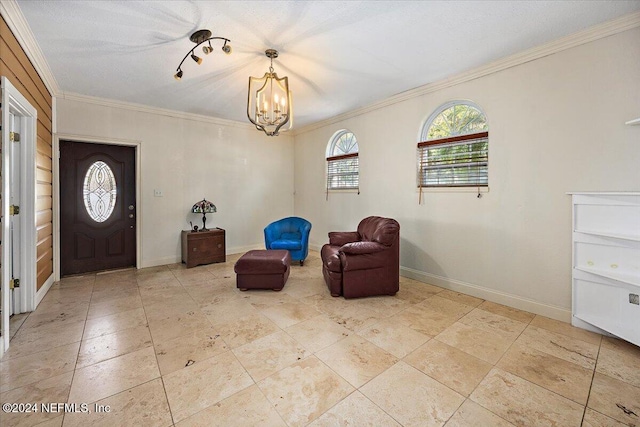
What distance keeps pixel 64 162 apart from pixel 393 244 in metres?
4.94

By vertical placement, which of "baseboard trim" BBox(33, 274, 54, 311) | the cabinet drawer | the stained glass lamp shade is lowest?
"baseboard trim" BBox(33, 274, 54, 311)

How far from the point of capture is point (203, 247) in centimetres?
477

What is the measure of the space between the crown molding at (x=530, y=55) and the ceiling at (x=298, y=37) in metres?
0.07

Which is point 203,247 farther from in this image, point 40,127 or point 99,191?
point 40,127

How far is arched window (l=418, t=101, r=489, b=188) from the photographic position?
3.34m

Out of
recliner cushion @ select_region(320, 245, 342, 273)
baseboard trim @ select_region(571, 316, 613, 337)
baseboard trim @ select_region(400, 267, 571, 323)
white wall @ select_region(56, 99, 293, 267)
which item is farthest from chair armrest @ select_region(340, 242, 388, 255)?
white wall @ select_region(56, 99, 293, 267)

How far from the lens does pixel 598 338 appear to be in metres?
2.39

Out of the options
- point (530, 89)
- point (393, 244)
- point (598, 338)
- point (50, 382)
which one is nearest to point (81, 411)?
point (50, 382)

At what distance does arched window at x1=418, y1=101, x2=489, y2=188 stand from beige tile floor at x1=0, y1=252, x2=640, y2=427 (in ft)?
5.10

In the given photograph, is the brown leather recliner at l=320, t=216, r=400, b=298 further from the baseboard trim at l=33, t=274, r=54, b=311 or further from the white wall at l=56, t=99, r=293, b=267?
the baseboard trim at l=33, t=274, r=54, b=311

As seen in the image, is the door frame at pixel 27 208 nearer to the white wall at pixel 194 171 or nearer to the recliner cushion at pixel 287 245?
the white wall at pixel 194 171

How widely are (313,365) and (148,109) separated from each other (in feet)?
15.7

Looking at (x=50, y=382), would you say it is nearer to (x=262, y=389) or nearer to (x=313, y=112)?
(x=262, y=389)

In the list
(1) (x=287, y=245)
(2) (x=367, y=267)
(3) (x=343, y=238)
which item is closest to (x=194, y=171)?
(1) (x=287, y=245)
